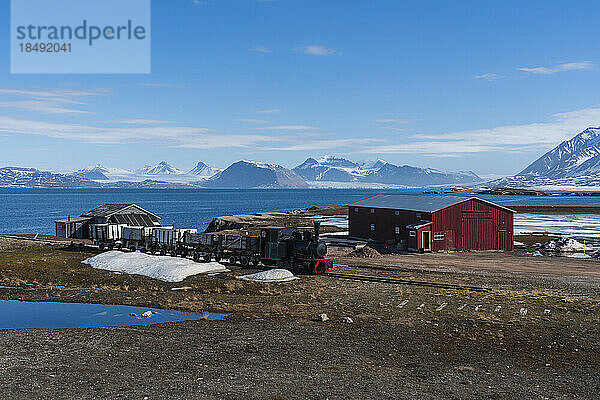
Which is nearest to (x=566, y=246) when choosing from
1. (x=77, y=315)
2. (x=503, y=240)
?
(x=503, y=240)

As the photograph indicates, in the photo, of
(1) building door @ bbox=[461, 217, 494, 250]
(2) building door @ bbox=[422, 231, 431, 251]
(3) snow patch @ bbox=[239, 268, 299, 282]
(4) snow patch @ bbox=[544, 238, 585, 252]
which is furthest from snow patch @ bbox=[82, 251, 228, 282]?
(4) snow patch @ bbox=[544, 238, 585, 252]

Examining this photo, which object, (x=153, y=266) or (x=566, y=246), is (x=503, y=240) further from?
(x=153, y=266)

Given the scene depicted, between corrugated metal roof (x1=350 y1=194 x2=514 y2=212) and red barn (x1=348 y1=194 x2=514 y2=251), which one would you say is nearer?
red barn (x1=348 y1=194 x2=514 y2=251)

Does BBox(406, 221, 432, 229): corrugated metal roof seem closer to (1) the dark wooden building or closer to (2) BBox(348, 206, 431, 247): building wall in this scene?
(2) BBox(348, 206, 431, 247): building wall

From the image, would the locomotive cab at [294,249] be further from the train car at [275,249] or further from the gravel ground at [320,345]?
the gravel ground at [320,345]

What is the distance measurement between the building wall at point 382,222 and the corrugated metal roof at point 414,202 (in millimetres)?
675

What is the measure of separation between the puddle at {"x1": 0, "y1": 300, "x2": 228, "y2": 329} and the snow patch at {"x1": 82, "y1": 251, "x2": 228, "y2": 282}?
7.99 meters

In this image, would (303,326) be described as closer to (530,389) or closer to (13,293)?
(530,389)

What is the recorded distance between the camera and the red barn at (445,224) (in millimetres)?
54812

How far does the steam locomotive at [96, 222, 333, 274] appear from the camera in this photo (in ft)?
125

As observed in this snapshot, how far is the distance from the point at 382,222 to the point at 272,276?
93.6 feet

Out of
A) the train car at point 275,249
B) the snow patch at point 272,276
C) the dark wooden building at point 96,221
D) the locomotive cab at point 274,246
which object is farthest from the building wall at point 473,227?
the dark wooden building at point 96,221

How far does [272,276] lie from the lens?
117 ft

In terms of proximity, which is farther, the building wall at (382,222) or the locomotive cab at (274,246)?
the building wall at (382,222)
